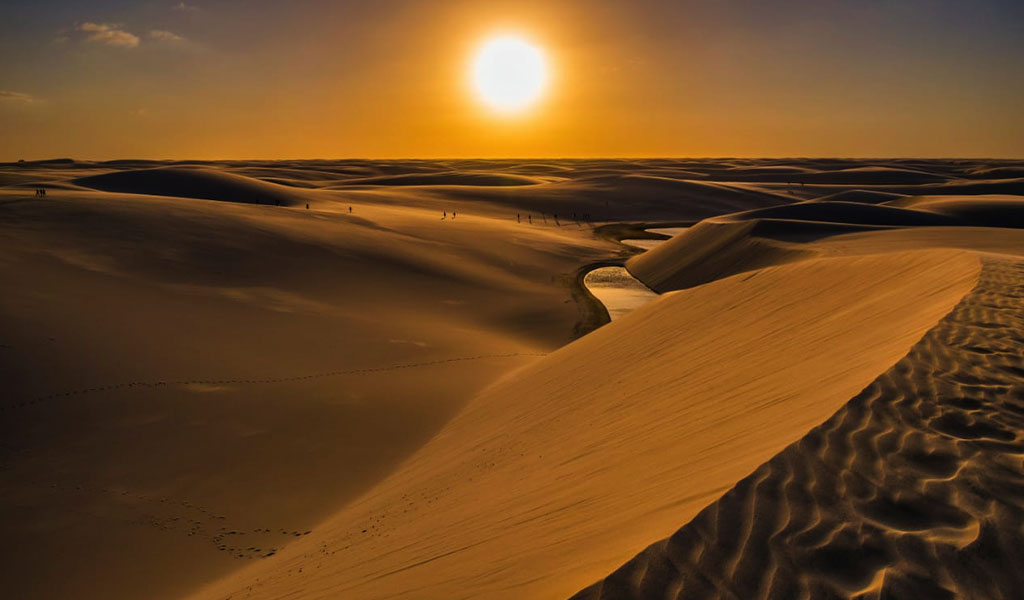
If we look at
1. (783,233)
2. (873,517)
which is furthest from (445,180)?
(873,517)

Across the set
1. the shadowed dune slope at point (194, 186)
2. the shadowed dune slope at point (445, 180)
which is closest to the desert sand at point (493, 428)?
the shadowed dune slope at point (194, 186)

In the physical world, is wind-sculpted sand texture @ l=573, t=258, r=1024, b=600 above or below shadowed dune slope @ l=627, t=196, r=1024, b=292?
below

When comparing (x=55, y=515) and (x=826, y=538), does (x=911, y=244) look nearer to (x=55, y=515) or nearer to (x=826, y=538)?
(x=826, y=538)

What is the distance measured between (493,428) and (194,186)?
44682 millimetres

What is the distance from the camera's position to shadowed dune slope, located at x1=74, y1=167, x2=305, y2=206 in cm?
4400

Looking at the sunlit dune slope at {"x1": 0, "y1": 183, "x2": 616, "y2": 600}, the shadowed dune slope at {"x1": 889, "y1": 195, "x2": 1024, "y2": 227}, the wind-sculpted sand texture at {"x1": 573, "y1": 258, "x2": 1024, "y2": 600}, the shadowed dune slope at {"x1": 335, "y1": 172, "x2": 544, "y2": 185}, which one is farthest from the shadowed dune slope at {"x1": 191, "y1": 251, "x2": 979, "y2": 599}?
the shadowed dune slope at {"x1": 335, "y1": 172, "x2": 544, "y2": 185}

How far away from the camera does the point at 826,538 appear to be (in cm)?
304

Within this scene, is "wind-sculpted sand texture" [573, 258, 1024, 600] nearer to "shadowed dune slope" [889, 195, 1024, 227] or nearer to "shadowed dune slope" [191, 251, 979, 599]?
"shadowed dune slope" [191, 251, 979, 599]

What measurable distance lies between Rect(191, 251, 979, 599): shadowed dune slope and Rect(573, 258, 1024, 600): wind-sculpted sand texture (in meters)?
0.21

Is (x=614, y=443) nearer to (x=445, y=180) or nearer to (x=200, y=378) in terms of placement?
(x=200, y=378)

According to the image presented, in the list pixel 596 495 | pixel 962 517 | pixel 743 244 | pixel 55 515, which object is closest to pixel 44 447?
pixel 55 515

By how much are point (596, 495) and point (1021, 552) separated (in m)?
2.49

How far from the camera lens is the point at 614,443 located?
19.8ft

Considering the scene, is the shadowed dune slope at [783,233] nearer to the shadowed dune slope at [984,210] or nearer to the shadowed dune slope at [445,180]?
the shadowed dune slope at [984,210]
